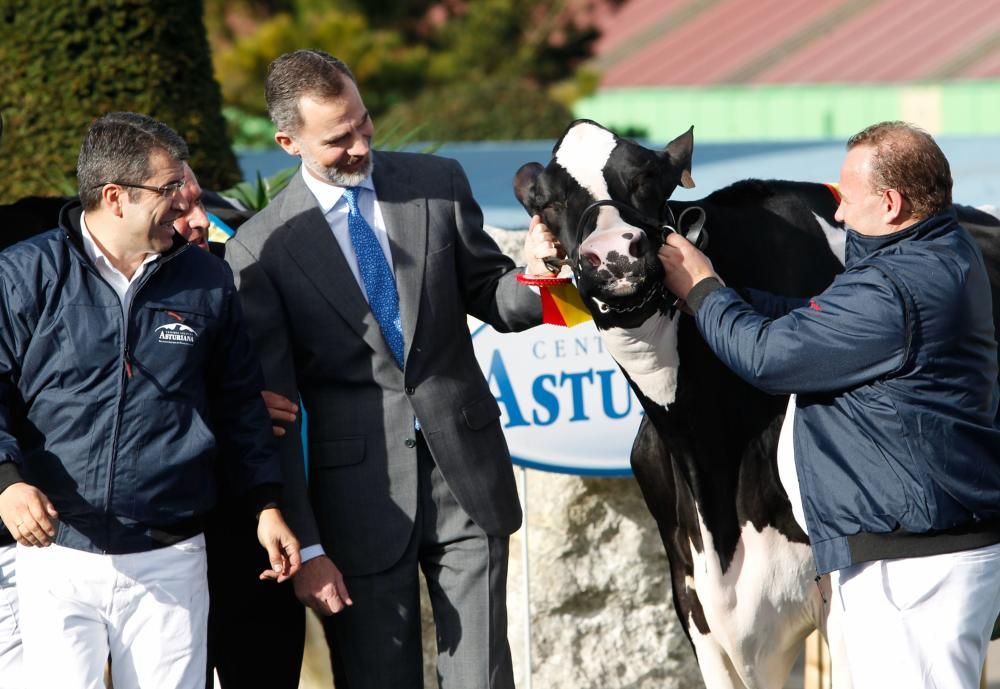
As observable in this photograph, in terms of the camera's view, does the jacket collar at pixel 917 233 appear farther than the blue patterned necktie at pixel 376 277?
No

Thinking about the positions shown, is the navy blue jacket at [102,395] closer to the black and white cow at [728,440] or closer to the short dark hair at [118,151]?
the short dark hair at [118,151]

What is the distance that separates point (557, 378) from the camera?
5180 millimetres

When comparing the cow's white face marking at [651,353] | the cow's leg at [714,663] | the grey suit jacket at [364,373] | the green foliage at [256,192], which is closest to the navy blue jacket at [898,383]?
the cow's white face marking at [651,353]

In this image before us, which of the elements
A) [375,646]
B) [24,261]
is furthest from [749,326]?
[24,261]

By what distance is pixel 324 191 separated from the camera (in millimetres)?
3797

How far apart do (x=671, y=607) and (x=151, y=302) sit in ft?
9.20

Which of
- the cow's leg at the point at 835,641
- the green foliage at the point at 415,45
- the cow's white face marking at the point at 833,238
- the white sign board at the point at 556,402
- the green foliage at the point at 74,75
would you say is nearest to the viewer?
Result: the cow's leg at the point at 835,641

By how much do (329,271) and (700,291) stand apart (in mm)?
946

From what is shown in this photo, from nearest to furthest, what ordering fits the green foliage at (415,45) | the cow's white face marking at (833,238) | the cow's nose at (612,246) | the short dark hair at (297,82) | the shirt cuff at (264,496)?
1. the cow's nose at (612,246)
2. the shirt cuff at (264,496)
3. the short dark hair at (297,82)
4. the cow's white face marking at (833,238)
5. the green foliage at (415,45)

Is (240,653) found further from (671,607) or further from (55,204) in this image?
(671,607)

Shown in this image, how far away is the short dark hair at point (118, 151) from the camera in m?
3.37

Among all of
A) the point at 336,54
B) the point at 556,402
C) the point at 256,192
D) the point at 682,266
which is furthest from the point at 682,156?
the point at 336,54

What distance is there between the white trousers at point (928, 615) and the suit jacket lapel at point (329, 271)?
1320mm

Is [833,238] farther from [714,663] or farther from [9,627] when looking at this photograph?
[9,627]
